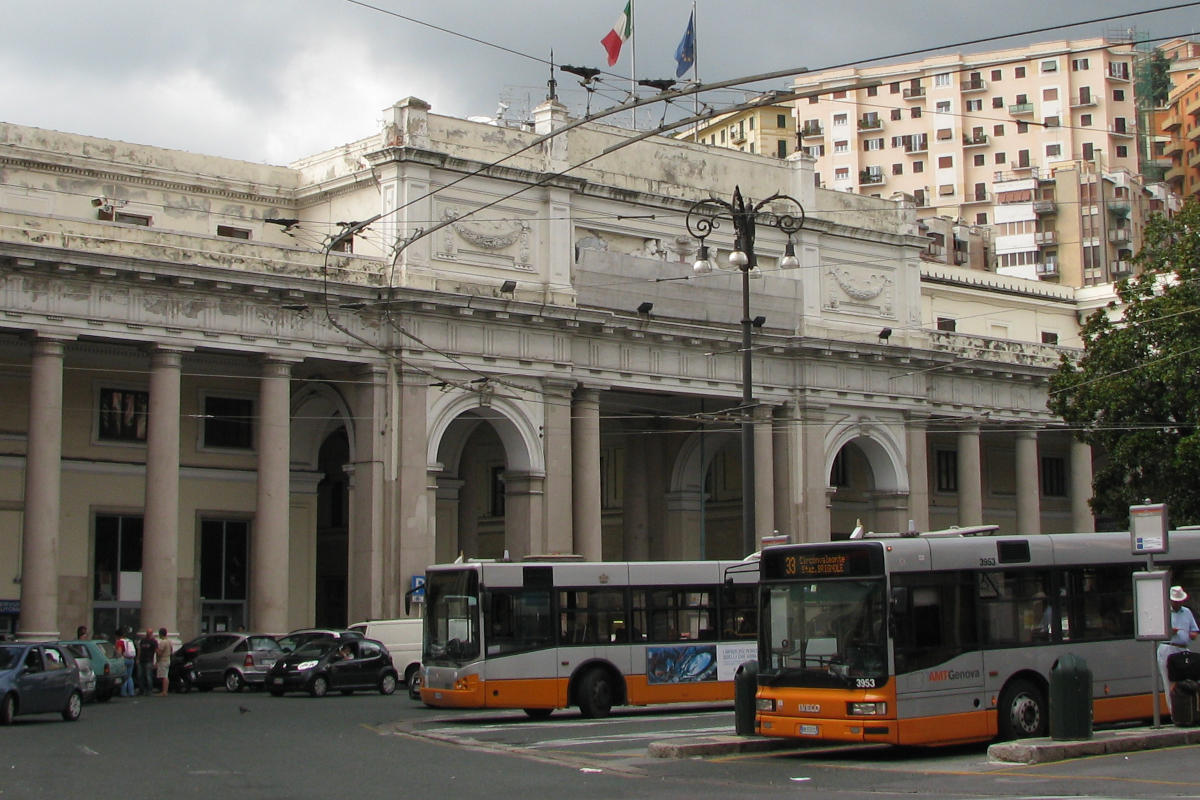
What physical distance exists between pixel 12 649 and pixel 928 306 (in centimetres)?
3970

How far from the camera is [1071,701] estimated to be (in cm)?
1764

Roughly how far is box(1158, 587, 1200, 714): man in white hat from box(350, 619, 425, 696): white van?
19851 millimetres

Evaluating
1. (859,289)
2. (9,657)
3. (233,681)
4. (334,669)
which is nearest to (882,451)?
(859,289)

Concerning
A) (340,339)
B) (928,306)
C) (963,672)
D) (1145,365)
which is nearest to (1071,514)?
(928,306)

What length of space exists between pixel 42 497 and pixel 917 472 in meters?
27.6

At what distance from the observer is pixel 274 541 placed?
38.3 meters

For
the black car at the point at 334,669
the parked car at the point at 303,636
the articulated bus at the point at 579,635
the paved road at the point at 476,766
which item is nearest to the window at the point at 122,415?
the parked car at the point at 303,636

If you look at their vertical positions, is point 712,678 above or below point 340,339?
below

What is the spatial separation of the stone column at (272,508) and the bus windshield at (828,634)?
21523 millimetres

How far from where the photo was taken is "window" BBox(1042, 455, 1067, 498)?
204 ft

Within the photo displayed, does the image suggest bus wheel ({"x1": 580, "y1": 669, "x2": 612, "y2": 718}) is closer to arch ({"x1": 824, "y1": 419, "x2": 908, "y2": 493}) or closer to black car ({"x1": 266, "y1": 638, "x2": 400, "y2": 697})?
black car ({"x1": 266, "y1": 638, "x2": 400, "y2": 697})

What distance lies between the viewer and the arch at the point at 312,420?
42.7 m

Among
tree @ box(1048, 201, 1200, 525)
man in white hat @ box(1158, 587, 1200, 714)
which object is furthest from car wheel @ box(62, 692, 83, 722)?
tree @ box(1048, 201, 1200, 525)

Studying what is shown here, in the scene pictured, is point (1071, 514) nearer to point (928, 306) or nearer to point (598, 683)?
point (928, 306)
